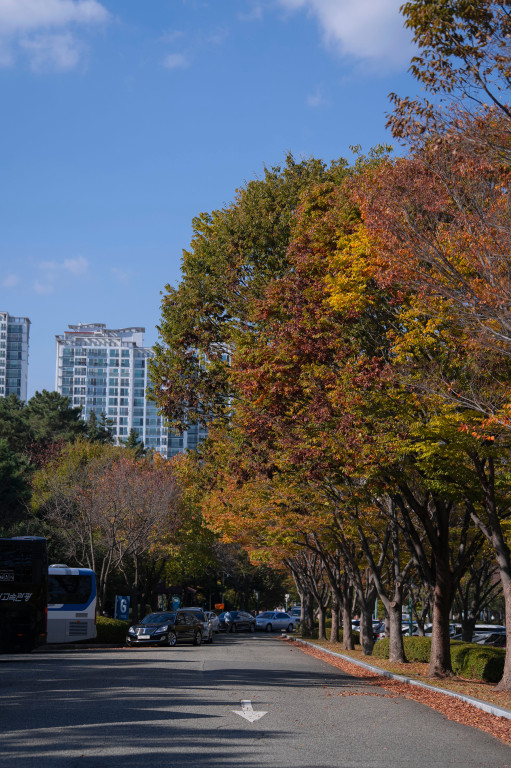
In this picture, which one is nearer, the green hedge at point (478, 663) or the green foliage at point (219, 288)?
the green hedge at point (478, 663)

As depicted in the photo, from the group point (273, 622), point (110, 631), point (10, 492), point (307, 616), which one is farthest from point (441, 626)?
point (273, 622)

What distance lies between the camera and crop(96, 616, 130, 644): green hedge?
3722 cm

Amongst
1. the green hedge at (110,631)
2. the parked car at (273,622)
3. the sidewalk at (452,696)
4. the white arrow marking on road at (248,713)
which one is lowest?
the parked car at (273,622)

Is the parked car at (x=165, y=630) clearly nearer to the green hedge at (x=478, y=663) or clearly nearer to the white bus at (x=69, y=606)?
the white bus at (x=69, y=606)

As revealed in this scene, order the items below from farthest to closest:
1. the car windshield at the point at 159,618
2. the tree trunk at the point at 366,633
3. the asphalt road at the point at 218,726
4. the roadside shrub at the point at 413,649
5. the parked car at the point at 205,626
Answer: the parked car at the point at 205,626 → the car windshield at the point at 159,618 → the tree trunk at the point at 366,633 → the roadside shrub at the point at 413,649 → the asphalt road at the point at 218,726

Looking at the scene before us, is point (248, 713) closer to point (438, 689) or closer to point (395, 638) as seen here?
point (438, 689)

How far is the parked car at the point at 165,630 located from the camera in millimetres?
35344

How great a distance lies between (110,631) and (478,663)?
20.1 metres

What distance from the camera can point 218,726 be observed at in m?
10.9

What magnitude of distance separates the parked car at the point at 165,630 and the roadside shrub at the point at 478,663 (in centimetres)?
1513

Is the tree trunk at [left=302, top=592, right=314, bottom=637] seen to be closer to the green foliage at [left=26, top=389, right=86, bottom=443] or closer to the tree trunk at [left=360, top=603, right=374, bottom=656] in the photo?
the tree trunk at [left=360, top=603, right=374, bottom=656]

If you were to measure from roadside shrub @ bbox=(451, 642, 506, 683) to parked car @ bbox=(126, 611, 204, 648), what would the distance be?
15125 millimetres

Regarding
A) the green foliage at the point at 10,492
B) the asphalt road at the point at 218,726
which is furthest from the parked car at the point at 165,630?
the asphalt road at the point at 218,726

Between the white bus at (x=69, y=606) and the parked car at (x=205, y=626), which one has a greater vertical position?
the white bus at (x=69, y=606)
